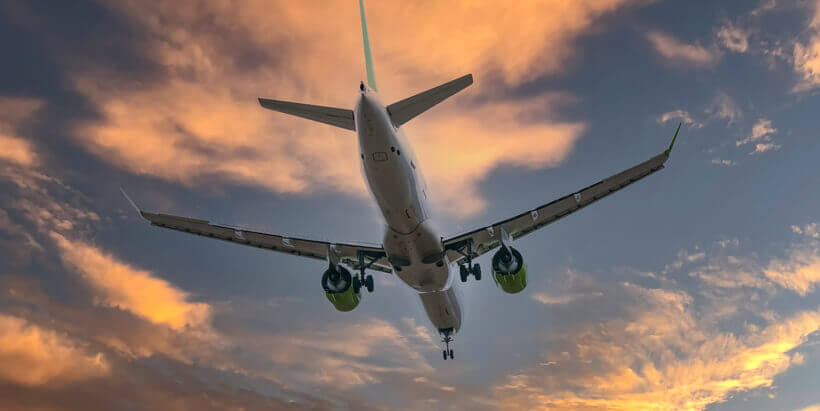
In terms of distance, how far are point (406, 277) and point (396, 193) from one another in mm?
8311

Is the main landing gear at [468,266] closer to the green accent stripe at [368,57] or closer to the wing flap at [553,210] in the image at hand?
the wing flap at [553,210]

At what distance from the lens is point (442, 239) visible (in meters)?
29.7

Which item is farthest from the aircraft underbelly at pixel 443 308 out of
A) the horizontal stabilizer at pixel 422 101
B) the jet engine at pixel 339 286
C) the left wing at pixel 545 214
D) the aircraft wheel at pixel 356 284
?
the horizontal stabilizer at pixel 422 101

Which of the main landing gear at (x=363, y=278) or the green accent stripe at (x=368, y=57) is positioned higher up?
Answer: the green accent stripe at (x=368, y=57)

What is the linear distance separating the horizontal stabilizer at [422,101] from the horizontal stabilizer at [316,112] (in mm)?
1975

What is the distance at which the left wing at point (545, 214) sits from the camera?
1137 inches

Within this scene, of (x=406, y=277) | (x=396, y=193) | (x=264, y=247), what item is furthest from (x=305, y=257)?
(x=396, y=193)

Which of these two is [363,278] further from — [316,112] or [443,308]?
[316,112]

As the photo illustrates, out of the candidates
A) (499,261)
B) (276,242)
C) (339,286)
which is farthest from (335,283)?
(499,261)

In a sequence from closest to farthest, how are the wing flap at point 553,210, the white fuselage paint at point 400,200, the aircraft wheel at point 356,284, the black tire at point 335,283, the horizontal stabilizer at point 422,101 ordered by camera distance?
the white fuselage paint at point 400,200
the horizontal stabilizer at point 422,101
the wing flap at point 553,210
the black tire at point 335,283
the aircraft wheel at point 356,284

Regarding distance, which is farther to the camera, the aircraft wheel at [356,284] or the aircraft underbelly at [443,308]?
the aircraft underbelly at [443,308]

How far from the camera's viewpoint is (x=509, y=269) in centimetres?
2962

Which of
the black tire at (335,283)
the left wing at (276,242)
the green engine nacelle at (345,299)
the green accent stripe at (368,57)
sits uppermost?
the green accent stripe at (368,57)

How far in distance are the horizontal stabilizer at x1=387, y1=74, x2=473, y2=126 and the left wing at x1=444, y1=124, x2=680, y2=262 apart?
29.9 feet
